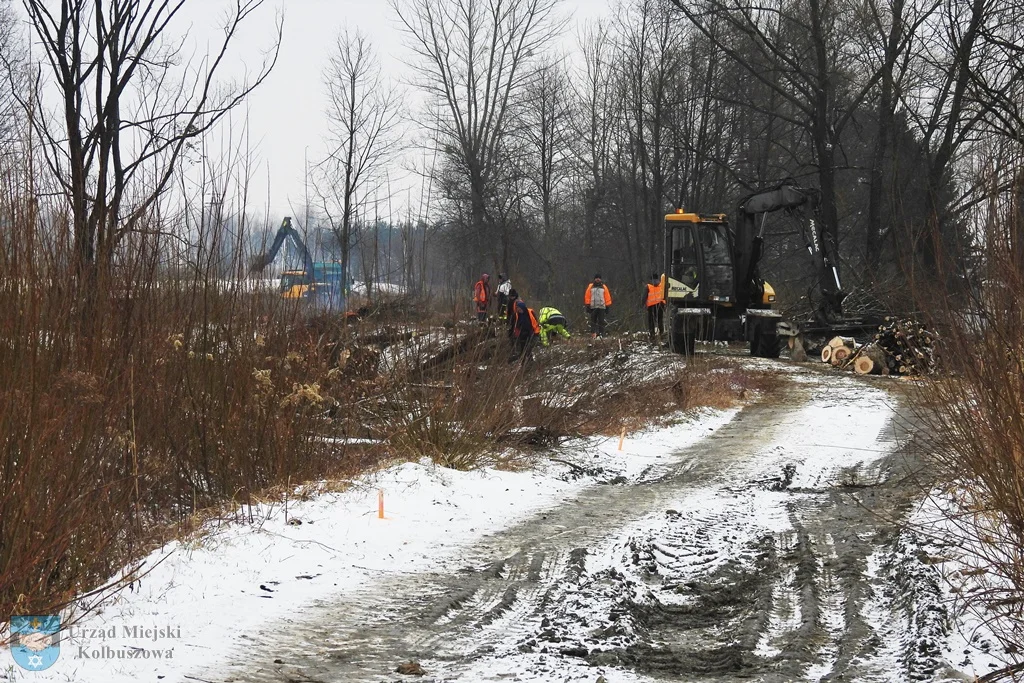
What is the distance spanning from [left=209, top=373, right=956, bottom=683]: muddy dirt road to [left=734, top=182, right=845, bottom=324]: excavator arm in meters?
12.6

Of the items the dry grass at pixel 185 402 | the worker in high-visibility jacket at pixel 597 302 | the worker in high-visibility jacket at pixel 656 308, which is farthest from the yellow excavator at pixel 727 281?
the dry grass at pixel 185 402

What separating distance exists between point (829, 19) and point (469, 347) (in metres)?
21.6

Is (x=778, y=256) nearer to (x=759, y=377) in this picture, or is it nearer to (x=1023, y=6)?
(x=759, y=377)

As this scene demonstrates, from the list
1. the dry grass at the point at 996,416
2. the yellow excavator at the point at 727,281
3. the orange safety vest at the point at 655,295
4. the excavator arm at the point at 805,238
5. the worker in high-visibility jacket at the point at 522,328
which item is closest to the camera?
the dry grass at the point at 996,416

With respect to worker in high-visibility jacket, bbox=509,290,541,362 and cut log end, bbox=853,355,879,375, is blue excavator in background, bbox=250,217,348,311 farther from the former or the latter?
cut log end, bbox=853,355,879,375

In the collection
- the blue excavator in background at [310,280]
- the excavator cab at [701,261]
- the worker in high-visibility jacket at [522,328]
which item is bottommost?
the worker in high-visibility jacket at [522,328]

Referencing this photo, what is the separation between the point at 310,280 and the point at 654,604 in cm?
380

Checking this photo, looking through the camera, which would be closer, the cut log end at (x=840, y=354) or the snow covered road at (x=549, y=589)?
the snow covered road at (x=549, y=589)

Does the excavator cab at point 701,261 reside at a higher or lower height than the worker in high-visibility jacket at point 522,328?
higher

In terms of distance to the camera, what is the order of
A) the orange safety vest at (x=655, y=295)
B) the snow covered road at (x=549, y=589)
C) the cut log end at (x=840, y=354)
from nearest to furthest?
the snow covered road at (x=549, y=589) < the cut log end at (x=840, y=354) < the orange safety vest at (x=655, y=295)

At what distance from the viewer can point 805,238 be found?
815 inches

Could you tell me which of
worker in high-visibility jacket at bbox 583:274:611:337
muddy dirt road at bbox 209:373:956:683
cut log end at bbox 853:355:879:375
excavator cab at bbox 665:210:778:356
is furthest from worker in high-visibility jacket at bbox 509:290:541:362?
worker in high-visibility jacket at bbox 583:274:611:337

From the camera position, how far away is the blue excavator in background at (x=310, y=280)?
752 centimetres

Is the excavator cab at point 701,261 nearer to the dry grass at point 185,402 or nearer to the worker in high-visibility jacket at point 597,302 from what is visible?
the worker in high-visibility jacket at point 597,302
